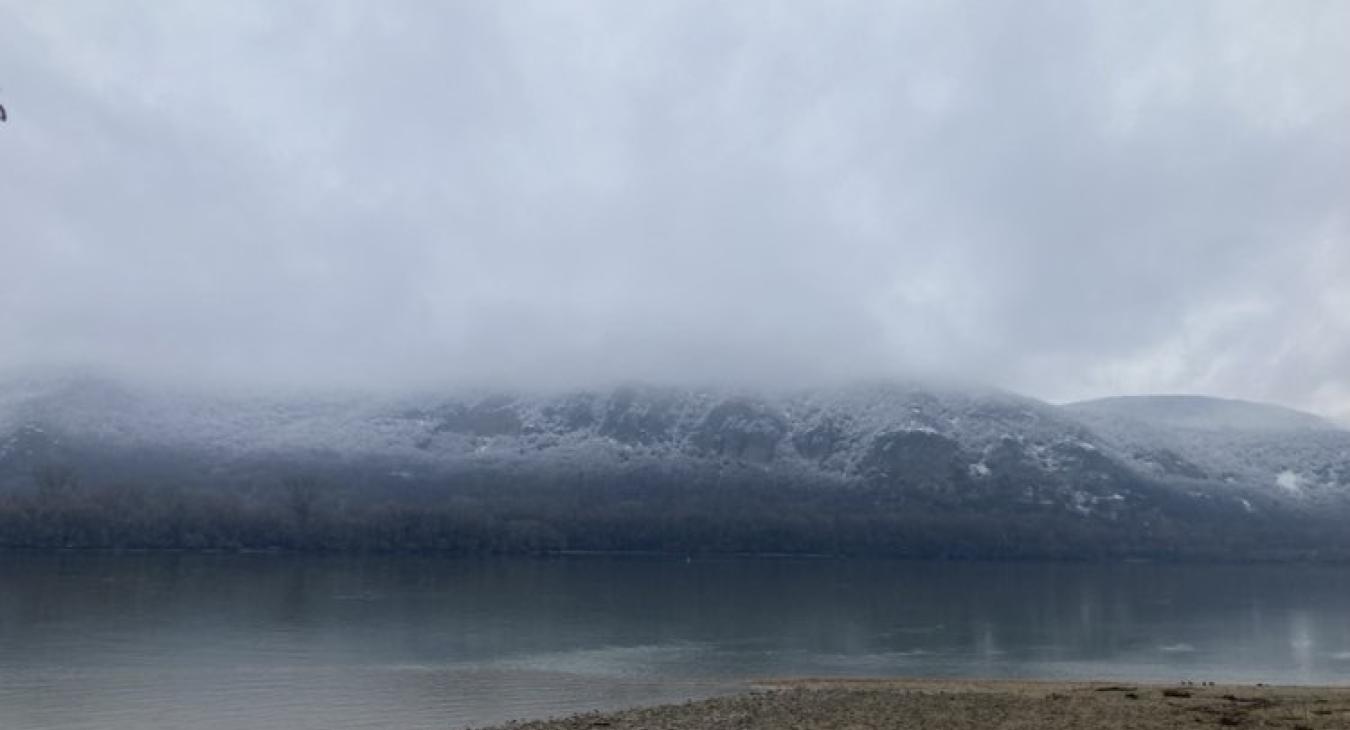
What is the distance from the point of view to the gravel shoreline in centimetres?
4119

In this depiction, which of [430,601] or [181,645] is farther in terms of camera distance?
[430,601]

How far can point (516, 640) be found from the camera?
295 feet

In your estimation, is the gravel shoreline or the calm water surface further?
the calm water surface

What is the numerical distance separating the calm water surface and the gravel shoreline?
304 inches

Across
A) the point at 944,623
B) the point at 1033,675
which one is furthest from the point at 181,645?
the point at 944,623

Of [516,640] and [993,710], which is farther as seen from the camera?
[516,640]

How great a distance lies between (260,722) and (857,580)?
494ft

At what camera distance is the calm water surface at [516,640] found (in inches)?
2245

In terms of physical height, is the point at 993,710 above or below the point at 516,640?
above

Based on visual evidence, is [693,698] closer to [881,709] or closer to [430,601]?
[881,709]

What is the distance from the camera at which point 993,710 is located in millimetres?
46938

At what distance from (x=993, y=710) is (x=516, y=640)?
50.1m

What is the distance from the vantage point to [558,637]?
93062 millimetres

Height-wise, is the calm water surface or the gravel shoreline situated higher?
the gravel shoreline
